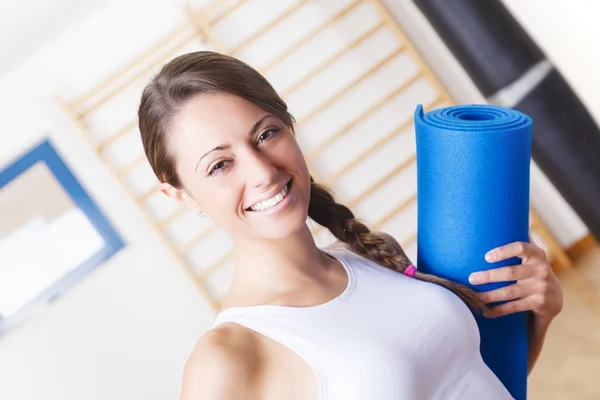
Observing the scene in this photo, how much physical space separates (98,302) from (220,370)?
235cm

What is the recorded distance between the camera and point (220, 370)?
0.85m

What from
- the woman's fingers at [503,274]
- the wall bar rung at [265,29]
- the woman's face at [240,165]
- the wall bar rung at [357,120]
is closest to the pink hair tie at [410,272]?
the woman's fingers at [503,274]

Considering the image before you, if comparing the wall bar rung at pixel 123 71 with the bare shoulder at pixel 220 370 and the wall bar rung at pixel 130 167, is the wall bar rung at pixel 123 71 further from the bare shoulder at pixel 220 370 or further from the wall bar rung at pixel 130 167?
the bare shoulder at pixel 220 370

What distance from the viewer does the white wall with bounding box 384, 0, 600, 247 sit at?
2.30 meters

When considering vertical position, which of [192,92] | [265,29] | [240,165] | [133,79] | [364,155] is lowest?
[364,155]

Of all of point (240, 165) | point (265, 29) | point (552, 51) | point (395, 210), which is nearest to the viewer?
point (240, 165)

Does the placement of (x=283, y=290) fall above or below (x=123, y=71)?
below

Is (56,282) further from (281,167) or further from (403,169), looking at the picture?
(281,167)

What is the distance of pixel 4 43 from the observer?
254 cm

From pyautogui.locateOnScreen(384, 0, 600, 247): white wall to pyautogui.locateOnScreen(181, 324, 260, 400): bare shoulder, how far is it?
1921mm

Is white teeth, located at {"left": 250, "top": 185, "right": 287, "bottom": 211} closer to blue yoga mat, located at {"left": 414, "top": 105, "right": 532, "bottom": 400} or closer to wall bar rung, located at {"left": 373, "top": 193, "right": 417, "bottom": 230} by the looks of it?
blue yoga mat, located at {"left": 414, "top": 105, "right": 532, "bottom": 400}

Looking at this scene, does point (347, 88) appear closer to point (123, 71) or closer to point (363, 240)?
point (123, 71)

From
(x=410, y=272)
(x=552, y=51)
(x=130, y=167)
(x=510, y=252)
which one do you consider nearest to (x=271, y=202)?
(x=410, y=272)

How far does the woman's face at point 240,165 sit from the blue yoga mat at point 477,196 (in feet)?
0.79
